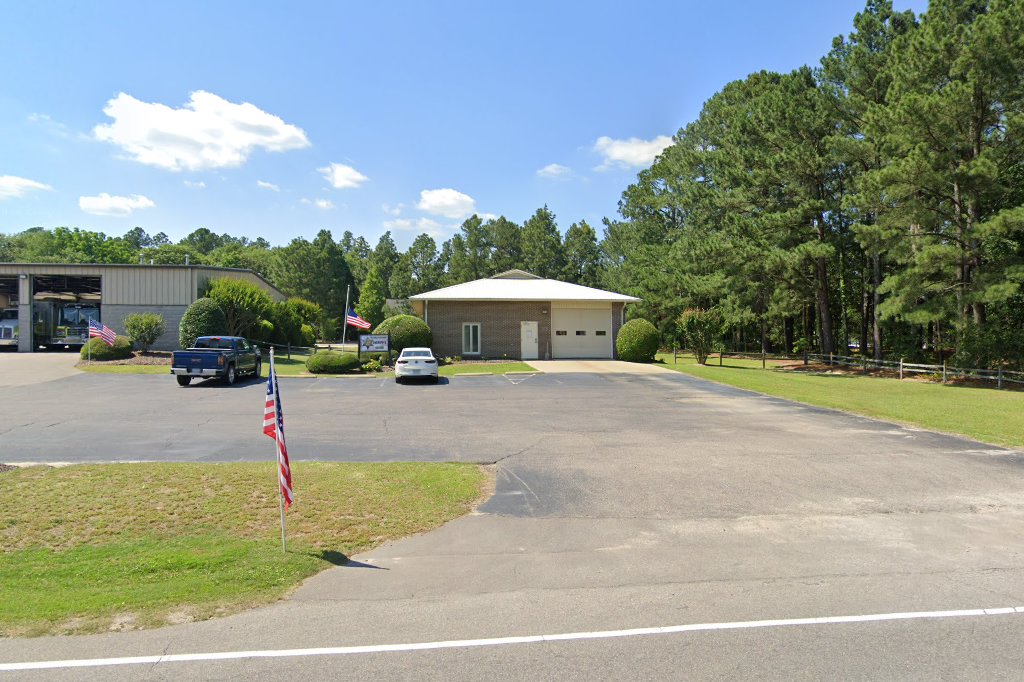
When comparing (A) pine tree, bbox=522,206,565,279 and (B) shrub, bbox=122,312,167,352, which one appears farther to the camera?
(A) pine tree, bbox=522,206,565,279

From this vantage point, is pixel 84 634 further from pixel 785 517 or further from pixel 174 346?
pixel 174 346

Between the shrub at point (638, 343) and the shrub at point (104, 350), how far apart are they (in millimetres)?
26260

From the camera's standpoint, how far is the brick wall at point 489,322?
35.3 metres

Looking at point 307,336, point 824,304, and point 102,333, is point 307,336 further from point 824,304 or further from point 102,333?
point 824,304

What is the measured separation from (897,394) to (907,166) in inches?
400

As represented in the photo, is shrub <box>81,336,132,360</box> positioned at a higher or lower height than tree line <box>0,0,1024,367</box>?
lower

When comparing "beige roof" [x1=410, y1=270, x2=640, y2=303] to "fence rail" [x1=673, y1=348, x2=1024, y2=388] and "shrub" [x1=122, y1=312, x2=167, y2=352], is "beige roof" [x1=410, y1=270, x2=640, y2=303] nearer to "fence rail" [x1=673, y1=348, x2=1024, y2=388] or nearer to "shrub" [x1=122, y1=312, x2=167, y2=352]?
"fence rail" [x1=673, y1=348, x2=1024, y2=388]

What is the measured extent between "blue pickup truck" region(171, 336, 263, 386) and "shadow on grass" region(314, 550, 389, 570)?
18.4 meters

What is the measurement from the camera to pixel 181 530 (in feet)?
22.6

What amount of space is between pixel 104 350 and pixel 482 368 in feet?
62.1

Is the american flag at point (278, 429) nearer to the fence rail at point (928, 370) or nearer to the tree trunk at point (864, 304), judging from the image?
the fence rail at point (928, 370)

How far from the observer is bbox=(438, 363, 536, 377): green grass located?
28.9 m

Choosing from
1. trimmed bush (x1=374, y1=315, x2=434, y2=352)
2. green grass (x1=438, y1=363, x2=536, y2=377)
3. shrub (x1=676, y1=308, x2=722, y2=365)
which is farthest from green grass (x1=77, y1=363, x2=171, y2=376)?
shrub (x1=676, y1=308, x2=722, y2=365)

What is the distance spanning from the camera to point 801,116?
33.8 metres
